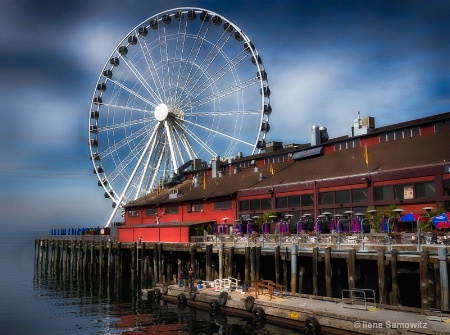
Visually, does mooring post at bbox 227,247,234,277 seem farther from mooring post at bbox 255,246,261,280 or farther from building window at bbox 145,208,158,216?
building window at bbox 145,208,158,216

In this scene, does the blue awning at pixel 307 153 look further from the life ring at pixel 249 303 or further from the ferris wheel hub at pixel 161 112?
the life ring at pixel 249 303

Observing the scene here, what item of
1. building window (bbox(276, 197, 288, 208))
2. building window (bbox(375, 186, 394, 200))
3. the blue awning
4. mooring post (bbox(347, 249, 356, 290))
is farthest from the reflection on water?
the blue awning

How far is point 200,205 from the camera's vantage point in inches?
2287

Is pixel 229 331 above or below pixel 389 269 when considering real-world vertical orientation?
below

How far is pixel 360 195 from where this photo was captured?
41.3 metres

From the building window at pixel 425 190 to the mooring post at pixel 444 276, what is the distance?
1321 cm

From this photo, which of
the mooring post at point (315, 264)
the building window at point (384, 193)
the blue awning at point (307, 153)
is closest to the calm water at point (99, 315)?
the mooring post at point (315, 264)

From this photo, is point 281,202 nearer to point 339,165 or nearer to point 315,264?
point 339,165

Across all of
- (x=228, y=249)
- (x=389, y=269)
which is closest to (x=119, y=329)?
(x=228, y=249)

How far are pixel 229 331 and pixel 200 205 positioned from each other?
2993 cm

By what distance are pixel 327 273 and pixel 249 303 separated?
4.89 metres

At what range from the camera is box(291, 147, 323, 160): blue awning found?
2095 inches

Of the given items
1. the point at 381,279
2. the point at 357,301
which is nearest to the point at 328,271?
the point at 357,301

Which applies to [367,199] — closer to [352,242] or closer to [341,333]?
[352,242]
